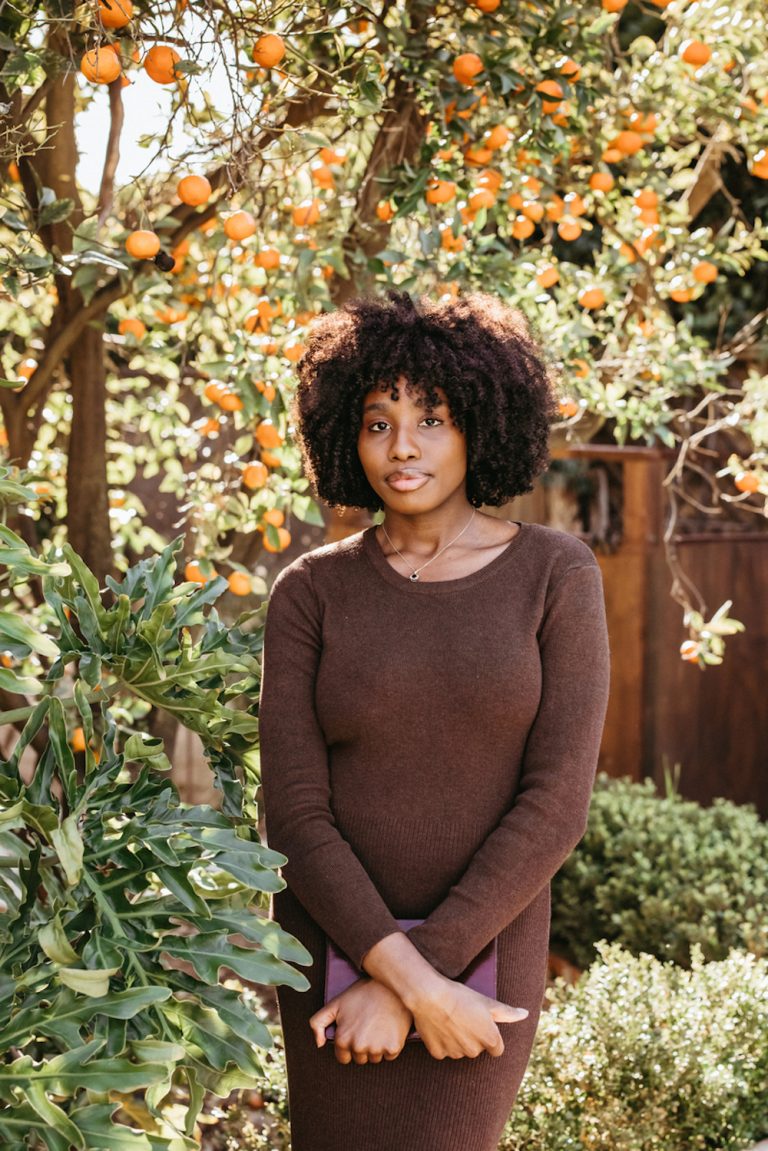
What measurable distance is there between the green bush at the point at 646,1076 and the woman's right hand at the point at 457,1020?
1.09 m

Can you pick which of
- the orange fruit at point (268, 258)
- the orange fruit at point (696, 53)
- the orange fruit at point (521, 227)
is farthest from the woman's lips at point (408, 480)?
the orange fruit at point (696, 53)

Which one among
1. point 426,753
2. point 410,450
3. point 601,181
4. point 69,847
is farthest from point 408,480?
point 601,181

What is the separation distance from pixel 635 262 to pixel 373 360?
1.85 m

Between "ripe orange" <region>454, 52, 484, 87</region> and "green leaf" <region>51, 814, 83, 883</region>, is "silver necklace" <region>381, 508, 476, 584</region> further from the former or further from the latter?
"ripe orange" <region>454, 52, 484, 87</region>

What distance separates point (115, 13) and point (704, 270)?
1.83 metres

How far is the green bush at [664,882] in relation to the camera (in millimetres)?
3789

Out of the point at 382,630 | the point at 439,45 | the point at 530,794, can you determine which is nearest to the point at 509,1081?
the point at 530,794

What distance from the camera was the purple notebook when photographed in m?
1.74

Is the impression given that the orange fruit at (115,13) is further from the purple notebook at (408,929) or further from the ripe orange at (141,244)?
the purple notebook at (408,929)

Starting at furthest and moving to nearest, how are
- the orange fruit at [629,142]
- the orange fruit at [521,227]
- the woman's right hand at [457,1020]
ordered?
the orange fruit at [629,142]
the orange fruit at [521,227]
the woman's right hand at [457,1020]

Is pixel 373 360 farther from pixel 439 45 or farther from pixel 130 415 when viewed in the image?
pixel 130 415

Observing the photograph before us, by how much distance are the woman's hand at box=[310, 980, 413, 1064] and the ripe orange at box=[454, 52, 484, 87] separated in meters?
1.81

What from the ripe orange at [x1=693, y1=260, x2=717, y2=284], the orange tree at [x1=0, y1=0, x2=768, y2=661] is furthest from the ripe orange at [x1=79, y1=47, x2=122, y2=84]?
the ripe orange at [x1=693, y1=260, x2=717, y2=284]

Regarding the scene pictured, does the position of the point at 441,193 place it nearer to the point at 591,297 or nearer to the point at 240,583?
the point at 591,297
